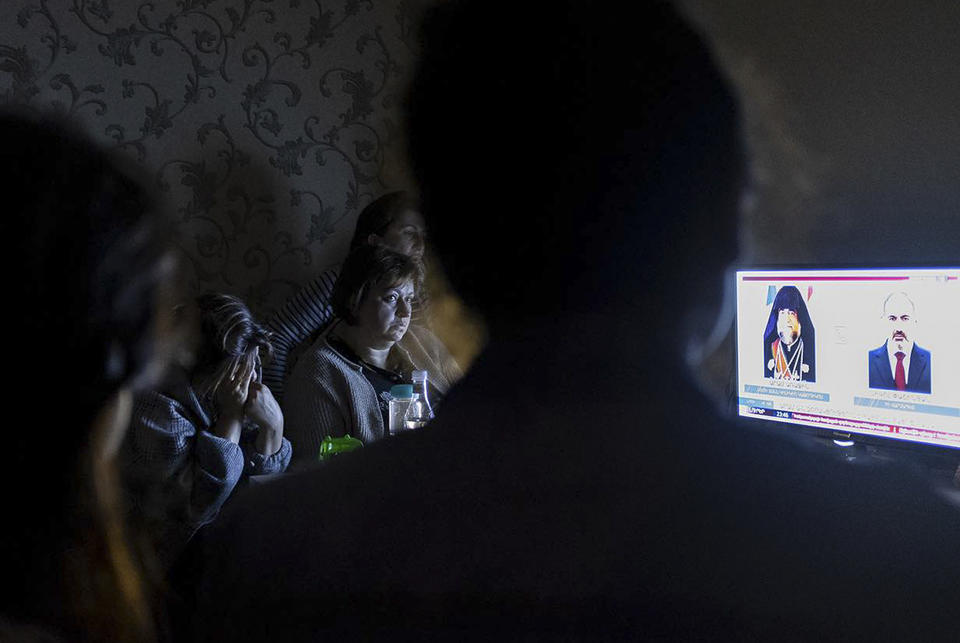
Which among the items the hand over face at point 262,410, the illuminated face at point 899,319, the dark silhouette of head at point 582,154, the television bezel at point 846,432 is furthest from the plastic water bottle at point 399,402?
the dark silhouette of head at point 582,154

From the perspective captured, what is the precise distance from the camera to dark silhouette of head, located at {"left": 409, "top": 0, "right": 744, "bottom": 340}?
0.39m

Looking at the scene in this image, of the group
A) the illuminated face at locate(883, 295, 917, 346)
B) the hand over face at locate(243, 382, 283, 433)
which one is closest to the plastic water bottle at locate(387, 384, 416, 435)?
the hand over face at locate(243, 382, 283, 433)

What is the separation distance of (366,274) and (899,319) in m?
1.03

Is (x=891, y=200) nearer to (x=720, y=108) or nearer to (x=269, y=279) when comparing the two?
(x=720, y=108)

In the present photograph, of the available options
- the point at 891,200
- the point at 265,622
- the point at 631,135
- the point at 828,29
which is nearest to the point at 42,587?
the point at 265,622

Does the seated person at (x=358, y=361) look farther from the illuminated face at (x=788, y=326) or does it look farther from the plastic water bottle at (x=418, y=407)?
the illuminated face at (x=788, y=326)

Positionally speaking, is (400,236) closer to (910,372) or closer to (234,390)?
(234,390)

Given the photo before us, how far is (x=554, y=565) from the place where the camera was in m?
0.35

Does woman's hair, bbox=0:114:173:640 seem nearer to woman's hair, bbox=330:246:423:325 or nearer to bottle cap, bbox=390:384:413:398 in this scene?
bottle cap, bbox=390:384:413:398

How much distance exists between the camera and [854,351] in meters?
1.34

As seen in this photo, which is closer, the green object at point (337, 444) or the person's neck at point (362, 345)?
the green object at point (337, 444)

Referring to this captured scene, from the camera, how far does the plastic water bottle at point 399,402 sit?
5.21 feet

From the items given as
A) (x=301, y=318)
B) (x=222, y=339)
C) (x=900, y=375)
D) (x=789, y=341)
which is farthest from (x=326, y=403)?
(x=900, y=375)

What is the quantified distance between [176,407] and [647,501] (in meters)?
1.31
